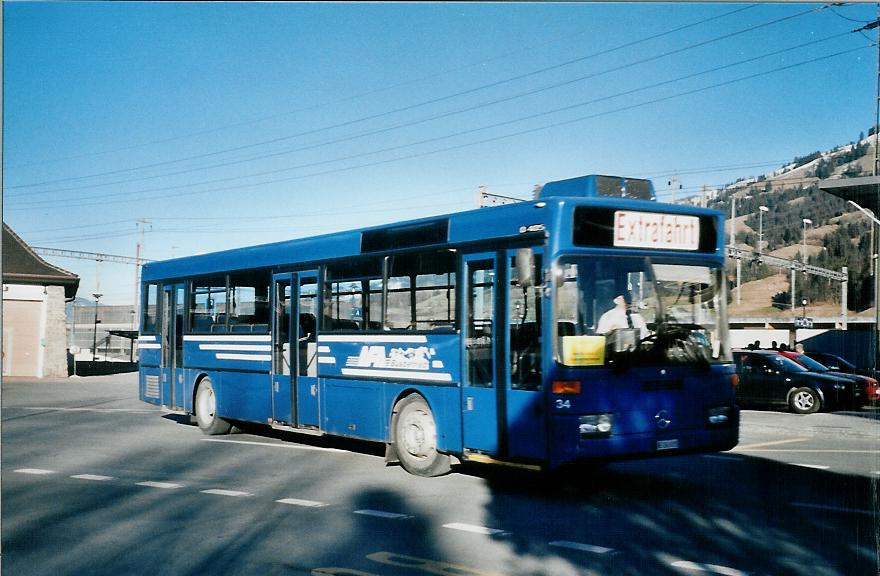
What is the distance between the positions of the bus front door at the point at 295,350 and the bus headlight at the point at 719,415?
5.79 meters

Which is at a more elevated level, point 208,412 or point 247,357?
point 247,357

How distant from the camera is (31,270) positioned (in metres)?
41.6

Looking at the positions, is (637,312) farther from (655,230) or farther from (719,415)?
(719,415)

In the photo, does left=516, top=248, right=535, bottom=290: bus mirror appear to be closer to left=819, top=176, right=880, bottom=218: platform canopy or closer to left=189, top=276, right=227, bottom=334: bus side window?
left=189, top=276, right=227, bottom=334: bus side window

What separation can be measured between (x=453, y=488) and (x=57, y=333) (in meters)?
36.7

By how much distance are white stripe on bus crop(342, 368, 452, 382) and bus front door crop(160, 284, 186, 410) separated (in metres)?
6.09

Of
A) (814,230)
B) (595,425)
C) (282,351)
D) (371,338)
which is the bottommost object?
(595,425)

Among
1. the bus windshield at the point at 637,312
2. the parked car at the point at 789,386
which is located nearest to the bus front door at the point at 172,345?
the bus windshield at the point at 637,312

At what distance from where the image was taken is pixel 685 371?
31.3 ft

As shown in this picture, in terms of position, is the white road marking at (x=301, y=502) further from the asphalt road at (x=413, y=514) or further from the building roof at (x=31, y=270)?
the building roof at (x=31, y=270)

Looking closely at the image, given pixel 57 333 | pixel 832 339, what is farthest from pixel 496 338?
pixel 832 339

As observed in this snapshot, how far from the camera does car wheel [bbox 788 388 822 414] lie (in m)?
21.4

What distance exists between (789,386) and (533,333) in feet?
48.5

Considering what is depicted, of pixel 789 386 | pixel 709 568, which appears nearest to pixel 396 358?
pixel 709 568
